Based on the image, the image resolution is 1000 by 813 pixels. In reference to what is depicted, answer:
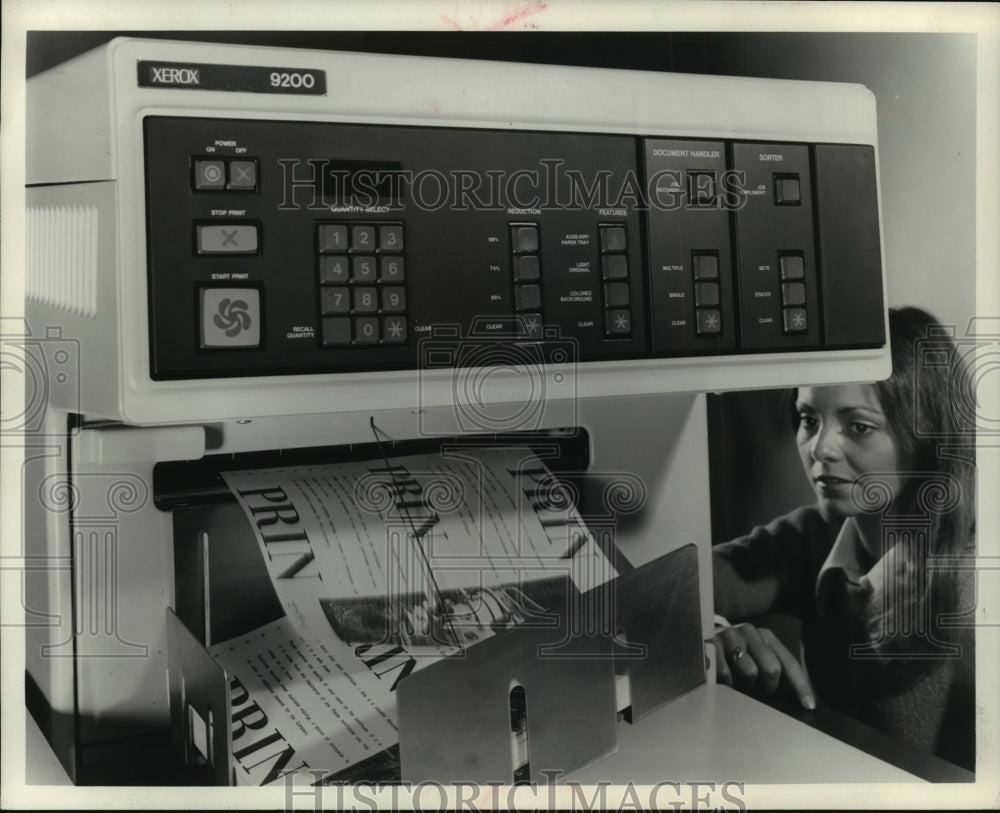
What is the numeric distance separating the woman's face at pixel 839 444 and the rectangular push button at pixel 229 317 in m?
0.49

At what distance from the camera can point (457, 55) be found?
648mm

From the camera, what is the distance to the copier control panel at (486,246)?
1.78 feet

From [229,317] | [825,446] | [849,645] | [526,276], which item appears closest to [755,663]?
[849,645]

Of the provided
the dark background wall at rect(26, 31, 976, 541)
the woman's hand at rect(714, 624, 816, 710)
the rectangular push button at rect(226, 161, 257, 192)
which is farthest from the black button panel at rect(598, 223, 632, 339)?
the woman's hand at rect(714, 624, 816, 710)

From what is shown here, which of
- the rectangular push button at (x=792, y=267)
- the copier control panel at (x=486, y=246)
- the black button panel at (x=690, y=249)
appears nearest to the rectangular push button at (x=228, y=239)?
the copier control panel at (x=486, y=246)

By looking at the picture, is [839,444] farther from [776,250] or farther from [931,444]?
[776,250]

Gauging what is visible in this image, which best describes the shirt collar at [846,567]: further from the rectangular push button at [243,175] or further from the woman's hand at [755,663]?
the rectangular push button at [243,175]

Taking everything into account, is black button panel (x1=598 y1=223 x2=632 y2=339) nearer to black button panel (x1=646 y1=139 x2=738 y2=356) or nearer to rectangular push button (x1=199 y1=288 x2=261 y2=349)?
black button panel (x1=646 y1=139 x2=738 y2=356)

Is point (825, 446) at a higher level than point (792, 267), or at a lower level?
lower

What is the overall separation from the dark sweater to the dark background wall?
0.41 ft

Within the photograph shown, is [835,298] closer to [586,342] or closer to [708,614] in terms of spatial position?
[586,342]

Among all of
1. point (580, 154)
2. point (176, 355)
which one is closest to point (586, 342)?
point (580, 154)

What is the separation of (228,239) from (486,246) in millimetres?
162

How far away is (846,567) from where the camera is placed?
82 cm
